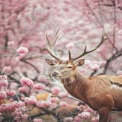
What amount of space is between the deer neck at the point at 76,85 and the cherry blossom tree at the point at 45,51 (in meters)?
A: 0.30

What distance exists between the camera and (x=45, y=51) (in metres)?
2.82

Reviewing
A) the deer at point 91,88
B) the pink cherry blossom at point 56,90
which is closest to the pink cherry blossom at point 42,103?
the pink cherry blossom at point 56,90

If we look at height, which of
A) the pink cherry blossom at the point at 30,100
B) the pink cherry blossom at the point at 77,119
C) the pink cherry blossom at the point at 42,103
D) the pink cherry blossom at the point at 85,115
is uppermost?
the pink cherry blossom at the point at 30,100

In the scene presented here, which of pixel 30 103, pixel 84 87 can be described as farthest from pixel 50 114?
pixel 84 87

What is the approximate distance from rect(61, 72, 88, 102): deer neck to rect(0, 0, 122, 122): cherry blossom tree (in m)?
0.30

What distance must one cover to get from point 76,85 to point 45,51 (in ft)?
4.34

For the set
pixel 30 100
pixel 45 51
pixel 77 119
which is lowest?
pixel 77 119

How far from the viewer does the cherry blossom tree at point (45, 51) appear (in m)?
1.98

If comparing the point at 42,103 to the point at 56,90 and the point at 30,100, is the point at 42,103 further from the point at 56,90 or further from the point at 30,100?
the point at 56,90

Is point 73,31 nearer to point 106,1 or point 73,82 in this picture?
point 106,1

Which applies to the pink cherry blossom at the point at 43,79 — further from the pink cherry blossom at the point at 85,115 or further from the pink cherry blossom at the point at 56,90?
the pink cherry blossom at the point at 85,115

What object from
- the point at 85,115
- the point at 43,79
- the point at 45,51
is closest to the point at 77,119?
the point at 85,115

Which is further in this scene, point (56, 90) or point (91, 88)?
point (56, 90)

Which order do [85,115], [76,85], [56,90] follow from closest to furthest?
[76,85]
[85,115]
[56,90]
